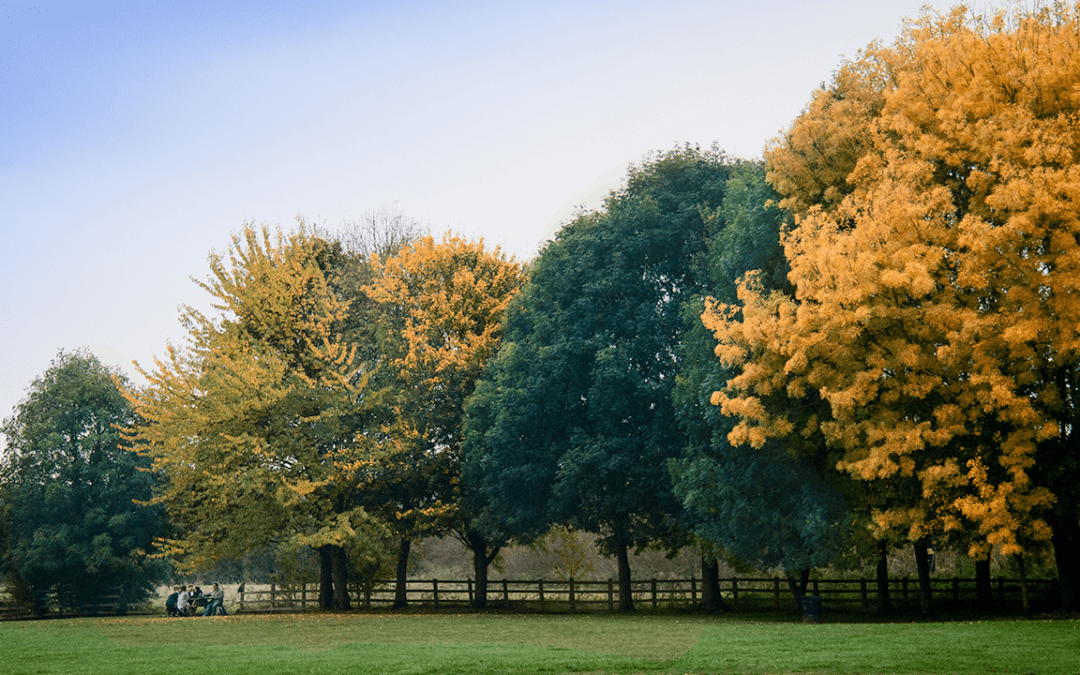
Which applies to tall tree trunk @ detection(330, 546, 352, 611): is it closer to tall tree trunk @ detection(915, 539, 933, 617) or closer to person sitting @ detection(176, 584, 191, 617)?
person sitting @ detection(176, 584, 191, 617)

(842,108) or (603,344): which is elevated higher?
(842,108)

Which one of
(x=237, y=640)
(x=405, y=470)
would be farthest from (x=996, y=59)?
(x=405, y=470)

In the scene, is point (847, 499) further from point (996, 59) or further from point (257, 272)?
point (257, 272)

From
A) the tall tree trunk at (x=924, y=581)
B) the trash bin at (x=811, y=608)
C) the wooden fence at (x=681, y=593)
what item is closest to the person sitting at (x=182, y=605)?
the wooden fence at (x=681, y=593)

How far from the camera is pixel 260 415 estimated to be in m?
34.9

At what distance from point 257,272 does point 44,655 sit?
854 inches

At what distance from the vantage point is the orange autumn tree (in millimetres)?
19469

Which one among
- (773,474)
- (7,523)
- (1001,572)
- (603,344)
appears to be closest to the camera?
(773,474)

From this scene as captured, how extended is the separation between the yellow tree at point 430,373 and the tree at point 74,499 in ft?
41.9

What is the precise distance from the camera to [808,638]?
17.0 metres

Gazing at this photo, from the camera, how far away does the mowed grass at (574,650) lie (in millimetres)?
13172

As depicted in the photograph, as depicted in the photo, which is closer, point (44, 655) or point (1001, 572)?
point (44, 655)

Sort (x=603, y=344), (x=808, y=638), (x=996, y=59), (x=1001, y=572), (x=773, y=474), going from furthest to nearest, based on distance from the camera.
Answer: (x=1001, y=572)
(x=603, y=344)
(x=773, y=474)
(x=996, y=59)
(x=808, y=638)

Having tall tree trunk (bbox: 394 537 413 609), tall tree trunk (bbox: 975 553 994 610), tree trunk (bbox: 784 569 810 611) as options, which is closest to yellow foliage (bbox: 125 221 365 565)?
tall tree trunk (bbox: 394 537 413 609)
